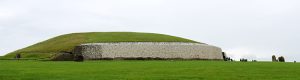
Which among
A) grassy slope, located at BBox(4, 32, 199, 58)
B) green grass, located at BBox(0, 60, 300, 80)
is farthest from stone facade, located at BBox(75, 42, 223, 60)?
green grass, located at BBox(0, 60, 300, 80)

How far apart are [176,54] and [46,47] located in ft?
57.8

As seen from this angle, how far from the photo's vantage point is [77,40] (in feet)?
247

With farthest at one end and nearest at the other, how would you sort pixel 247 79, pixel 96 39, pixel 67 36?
pixel 67 36, pixel 96 39, pixel 247 79

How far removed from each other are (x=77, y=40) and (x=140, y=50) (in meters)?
11.5

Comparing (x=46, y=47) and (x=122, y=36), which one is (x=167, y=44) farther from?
(x=46, y=47)

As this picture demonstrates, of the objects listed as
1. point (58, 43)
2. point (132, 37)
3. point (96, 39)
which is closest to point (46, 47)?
point (58, 43)

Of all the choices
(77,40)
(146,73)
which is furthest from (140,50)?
(146,73)

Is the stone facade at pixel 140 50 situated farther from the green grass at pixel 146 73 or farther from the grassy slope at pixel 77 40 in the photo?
the green grass at pixel 146 73

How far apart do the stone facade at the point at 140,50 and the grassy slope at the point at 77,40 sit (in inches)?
110

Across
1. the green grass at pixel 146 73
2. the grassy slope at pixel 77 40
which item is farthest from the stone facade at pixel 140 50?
the green grass at pixel 146 73

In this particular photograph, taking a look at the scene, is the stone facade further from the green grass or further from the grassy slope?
the green grass

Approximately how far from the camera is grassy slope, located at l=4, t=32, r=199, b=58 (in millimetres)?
70125

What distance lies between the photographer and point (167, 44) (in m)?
69.6

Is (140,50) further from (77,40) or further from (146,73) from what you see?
(146,73)
